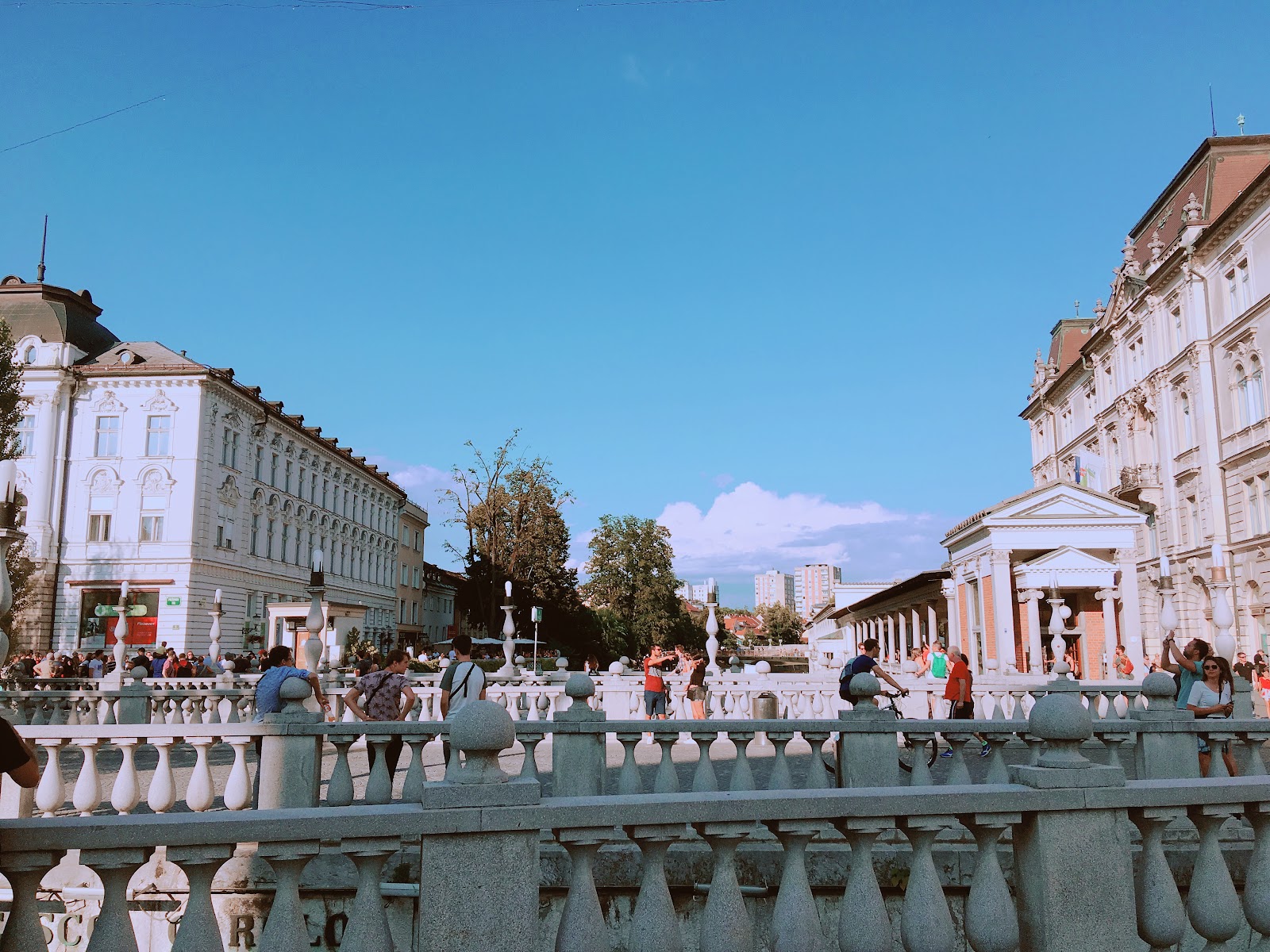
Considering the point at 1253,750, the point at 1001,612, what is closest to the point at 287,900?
the point at 1253,750

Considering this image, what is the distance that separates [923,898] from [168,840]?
295 centimetres

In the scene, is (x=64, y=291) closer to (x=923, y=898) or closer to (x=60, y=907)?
(x=60, y=907)

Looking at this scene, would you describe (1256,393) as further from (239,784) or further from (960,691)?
(239,784)

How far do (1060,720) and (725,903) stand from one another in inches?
63.7

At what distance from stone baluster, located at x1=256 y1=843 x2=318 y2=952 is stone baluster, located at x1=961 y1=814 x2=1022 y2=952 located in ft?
8.65

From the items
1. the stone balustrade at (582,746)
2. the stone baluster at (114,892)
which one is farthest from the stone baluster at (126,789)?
the stone baluster at (114,892)

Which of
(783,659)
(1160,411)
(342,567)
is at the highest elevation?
(1160,411)

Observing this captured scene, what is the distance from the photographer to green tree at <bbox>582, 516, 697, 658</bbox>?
63.5 meters

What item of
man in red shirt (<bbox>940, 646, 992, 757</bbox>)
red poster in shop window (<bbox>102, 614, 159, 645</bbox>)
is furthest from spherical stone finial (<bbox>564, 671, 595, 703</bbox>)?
red poster in shop window (<bbox>102, 614, 159, 645</bbox>)

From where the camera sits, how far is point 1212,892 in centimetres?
378

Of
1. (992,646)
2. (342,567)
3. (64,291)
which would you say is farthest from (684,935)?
(342,567)

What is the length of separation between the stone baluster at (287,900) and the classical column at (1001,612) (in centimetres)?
2739

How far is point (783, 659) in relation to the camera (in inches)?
4567

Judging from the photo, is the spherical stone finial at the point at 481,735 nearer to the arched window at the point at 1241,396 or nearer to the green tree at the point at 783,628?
the arched window at the point at 1241,396
